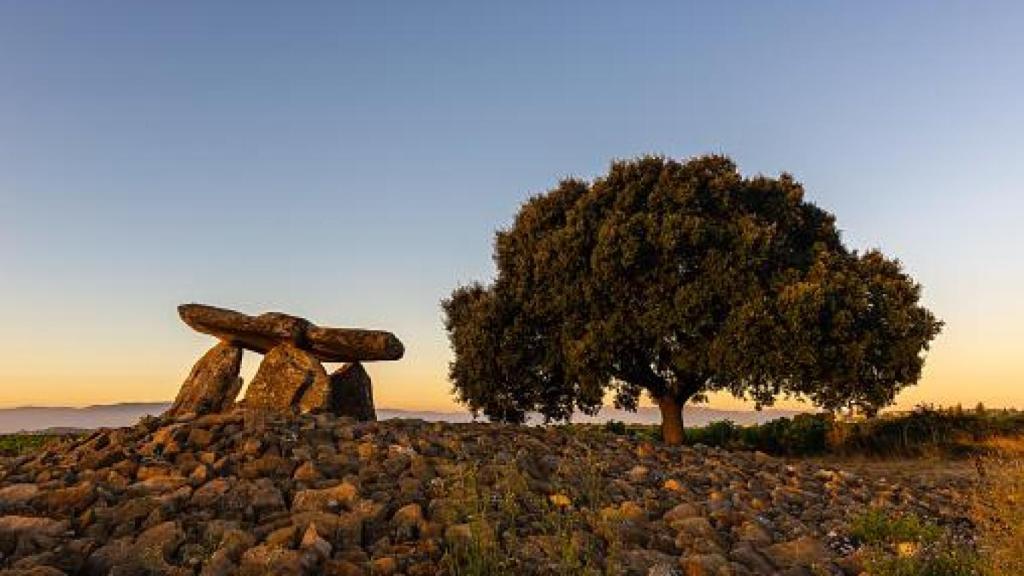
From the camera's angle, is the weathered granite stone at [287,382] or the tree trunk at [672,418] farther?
the tree trunk at [672,418]

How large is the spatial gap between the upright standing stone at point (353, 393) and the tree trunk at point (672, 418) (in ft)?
35.8

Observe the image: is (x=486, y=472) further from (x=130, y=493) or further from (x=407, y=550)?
(x=130, y=493)

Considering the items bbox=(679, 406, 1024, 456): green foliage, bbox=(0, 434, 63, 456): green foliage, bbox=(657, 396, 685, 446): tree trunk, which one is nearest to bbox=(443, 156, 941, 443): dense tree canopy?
bbox=(657, 396, 685, 446): tree trunk

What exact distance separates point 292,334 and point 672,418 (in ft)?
43.6

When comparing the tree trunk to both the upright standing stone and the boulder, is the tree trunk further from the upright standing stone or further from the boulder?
the boulder

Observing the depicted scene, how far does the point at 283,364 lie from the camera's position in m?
21.4

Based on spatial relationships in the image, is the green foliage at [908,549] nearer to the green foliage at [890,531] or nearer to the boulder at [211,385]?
the green foliage at [890,531]

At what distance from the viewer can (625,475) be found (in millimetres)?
15891

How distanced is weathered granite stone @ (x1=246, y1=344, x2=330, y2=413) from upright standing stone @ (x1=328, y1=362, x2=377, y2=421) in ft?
1.75

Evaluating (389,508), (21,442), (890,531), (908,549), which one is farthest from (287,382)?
(21,442)

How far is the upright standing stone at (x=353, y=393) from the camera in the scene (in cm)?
2150

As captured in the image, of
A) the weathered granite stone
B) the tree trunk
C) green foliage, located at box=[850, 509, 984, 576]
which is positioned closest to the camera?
green foliage, located at box=[850, 509, 984, 576]

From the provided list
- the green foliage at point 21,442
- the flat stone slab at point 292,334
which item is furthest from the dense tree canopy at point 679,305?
the green foliage at point 21,442

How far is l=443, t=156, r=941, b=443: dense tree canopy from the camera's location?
25781 millimetres
